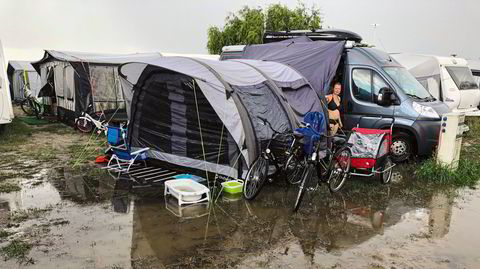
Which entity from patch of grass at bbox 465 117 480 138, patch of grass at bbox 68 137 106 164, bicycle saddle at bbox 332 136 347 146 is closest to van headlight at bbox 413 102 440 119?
bicycle saddle at bbox 332 136 347 146

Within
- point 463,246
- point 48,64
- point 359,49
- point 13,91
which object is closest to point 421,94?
point 359,49

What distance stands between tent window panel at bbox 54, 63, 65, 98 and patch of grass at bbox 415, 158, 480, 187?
11.8 meters

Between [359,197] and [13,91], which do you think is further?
[13,91]

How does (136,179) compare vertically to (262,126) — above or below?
below

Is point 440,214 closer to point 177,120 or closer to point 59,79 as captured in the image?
point 177,120

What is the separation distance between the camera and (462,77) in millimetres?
12680

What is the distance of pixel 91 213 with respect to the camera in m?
5.52

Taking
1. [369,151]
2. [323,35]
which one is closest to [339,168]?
[369,151]

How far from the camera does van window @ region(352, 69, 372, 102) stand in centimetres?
875

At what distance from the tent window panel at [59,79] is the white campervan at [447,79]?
1132cm

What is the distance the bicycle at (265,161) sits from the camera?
6039 mm

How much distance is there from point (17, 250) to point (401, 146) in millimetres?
7144

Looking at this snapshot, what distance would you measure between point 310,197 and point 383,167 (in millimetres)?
1572

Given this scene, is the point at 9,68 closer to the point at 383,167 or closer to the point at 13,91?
the point at 13,91
